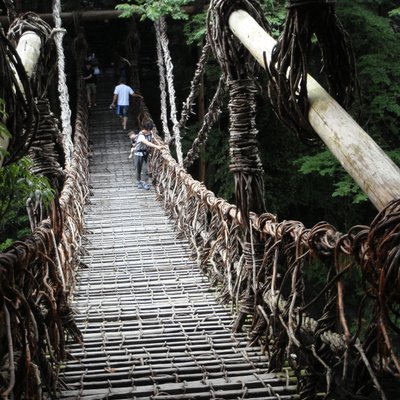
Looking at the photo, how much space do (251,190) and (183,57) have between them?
1080 centimetres

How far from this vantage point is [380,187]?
2.05 meters

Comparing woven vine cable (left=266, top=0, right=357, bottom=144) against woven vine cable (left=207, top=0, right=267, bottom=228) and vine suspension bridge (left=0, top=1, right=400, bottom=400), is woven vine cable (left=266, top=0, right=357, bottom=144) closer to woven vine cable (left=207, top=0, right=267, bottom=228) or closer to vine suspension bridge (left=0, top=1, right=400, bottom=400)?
vine suspension bridge (left=0, top=1, right=400, bottom=400)

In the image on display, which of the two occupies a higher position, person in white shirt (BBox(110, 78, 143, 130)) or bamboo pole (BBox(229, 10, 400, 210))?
bamboo pole (BBox(229, 10, 400, 210))

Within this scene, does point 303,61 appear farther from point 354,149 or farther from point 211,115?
point 211,115

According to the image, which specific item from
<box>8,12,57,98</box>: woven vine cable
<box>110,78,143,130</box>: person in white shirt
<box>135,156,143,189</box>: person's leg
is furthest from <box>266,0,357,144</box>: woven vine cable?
<box>110,78,143,130</box>: person in white shirt

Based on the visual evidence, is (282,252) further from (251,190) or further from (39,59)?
(39,59)

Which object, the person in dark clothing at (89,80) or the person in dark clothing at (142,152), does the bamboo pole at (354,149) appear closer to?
the person in dark clothing at (142,152)

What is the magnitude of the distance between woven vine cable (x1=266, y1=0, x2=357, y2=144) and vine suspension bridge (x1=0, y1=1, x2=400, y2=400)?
2cm

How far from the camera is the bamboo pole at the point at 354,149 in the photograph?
2.05 m

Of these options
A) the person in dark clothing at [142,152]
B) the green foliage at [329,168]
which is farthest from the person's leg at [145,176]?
the green foliage at [329,168]

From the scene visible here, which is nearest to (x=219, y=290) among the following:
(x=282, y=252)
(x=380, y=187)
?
(x=282, y=252)

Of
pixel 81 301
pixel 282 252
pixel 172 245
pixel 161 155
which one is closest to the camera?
pixel 282 252

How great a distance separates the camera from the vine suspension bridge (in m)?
2.11

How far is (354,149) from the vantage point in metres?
2.24
